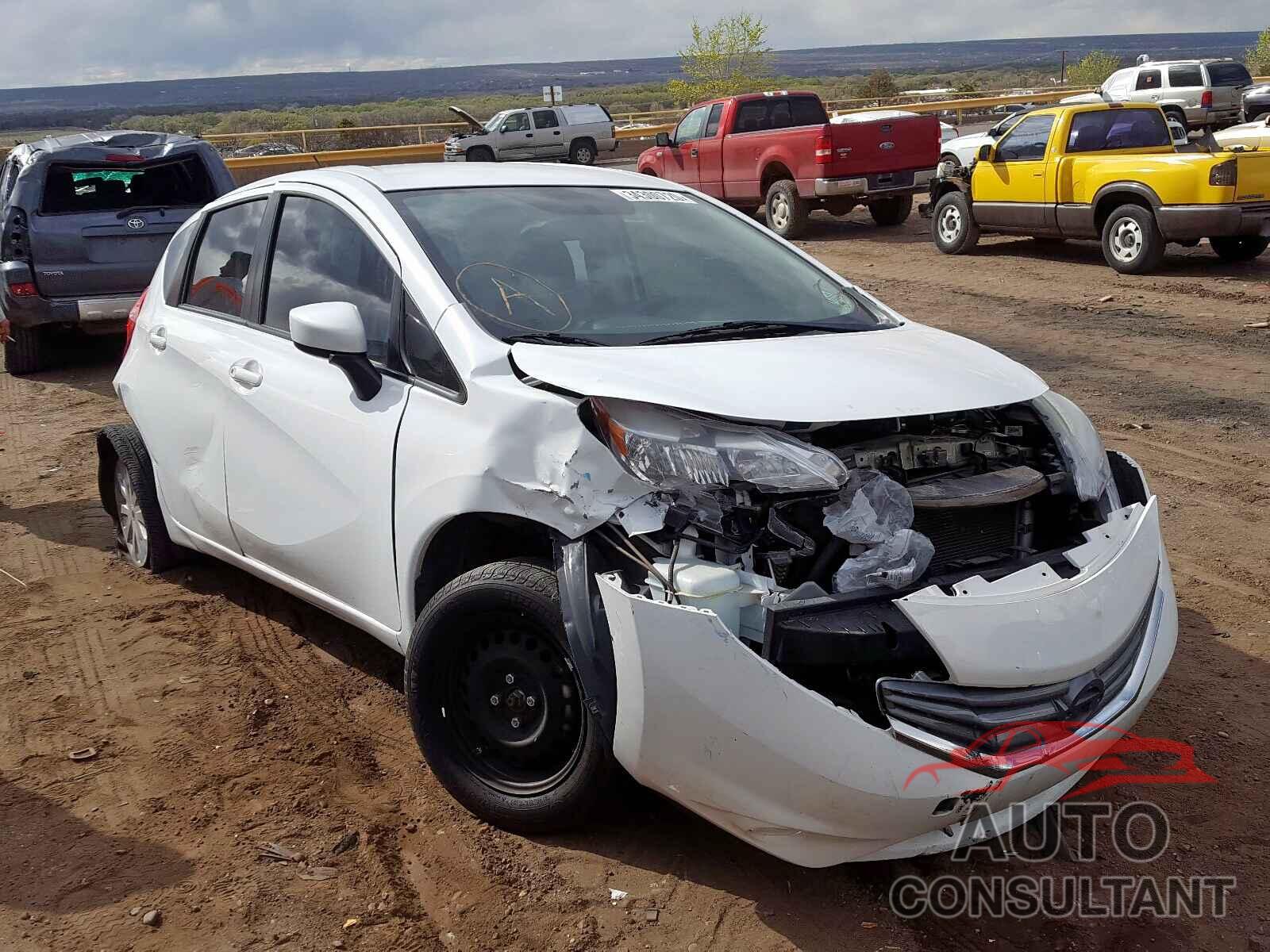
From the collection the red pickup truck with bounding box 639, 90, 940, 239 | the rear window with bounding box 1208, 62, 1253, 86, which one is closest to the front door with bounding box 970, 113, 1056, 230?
the red pickup truck with bounding box 639, 90, 940, 239

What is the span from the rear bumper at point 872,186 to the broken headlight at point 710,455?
13816 mm

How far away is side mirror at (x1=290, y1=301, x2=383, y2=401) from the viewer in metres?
3.52

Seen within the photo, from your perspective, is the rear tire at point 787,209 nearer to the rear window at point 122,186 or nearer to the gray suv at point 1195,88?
the rear window at point 122,186

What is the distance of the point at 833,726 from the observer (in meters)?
2.65

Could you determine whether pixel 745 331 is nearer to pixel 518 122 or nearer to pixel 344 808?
pixel 344 808

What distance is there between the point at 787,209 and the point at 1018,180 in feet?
12.5

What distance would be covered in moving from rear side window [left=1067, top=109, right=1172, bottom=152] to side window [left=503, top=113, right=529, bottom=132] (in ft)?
77.6

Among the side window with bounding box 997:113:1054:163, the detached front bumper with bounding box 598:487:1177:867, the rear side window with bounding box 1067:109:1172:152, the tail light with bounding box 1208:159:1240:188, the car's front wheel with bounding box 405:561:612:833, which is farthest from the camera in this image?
the side window with bounding box 997:113:1054:163

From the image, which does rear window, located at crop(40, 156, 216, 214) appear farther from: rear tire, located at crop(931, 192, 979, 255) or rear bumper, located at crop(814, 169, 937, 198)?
rear tire, located at crop(931, 192, 979, 255)

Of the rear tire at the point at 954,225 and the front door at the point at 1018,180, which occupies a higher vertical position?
the front door at the point at 1018,180

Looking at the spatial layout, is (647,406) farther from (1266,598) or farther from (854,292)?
(1266,598)

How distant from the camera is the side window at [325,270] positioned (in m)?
3.77

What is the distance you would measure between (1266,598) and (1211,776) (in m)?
1.55

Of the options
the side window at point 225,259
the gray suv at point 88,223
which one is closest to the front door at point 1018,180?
the gray suv at point 88,223
